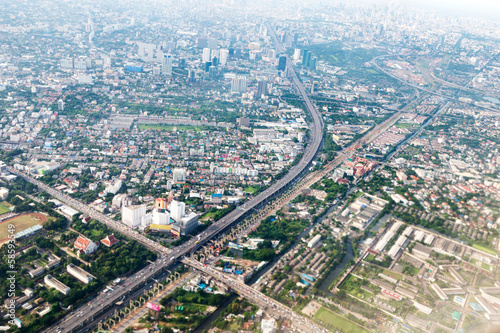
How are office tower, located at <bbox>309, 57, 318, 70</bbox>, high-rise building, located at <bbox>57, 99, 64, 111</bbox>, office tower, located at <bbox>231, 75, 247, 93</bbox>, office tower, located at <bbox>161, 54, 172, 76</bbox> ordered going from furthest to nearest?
office tower, located at <bbox>309, 57, 318, 70</bbox> < office tower, located at <bbox>161, 54, 172, 76</bbox> < office tower, located at <bbox>231, 75, 247, 93</bbox> < high-rise building, located at <bbox>57, 99, 64, 111</bbox>

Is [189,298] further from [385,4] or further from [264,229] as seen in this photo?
[385,4]

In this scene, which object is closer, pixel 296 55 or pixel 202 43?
pixel 296 55

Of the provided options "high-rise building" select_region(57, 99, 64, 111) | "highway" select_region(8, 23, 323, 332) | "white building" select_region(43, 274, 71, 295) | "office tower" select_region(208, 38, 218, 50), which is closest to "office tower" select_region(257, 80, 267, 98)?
"highway" select_region(8, 23, 323, 332)

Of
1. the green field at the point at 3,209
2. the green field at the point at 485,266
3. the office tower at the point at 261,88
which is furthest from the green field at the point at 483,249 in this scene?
the office tower at the point at 261,88

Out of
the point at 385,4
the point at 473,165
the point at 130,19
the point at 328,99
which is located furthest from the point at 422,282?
the point at 130,19

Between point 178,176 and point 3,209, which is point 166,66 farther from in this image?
point 3,209

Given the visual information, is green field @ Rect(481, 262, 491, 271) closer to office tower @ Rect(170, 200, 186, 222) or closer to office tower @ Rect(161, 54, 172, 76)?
office tower @ Rect(170, 200, 186, 222)

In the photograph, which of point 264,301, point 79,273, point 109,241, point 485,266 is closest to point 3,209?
point 109,241

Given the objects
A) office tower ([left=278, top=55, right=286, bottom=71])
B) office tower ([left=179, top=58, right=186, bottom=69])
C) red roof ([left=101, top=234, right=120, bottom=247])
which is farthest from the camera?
office tower ([left=278, top=55, right=286, bottom=71])
